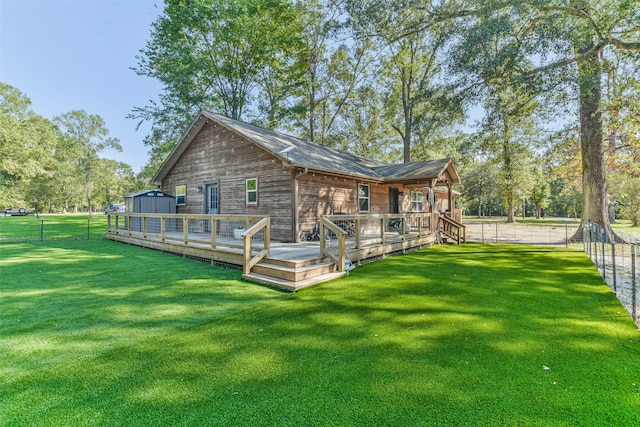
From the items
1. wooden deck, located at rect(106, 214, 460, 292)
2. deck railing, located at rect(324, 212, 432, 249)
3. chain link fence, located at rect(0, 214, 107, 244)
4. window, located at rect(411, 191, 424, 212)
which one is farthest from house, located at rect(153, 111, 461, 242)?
chain link fence, located at rect(0, 214, 107, 244)

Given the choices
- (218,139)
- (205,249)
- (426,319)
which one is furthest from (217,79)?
(426,319)

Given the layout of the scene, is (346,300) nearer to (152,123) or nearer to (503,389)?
(503,389)

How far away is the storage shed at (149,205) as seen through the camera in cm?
1225

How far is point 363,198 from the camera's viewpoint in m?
13.0

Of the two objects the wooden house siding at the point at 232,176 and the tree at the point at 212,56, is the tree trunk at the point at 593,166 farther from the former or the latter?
the tree at the point at 212,56

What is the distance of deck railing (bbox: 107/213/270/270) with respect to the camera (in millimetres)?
6727

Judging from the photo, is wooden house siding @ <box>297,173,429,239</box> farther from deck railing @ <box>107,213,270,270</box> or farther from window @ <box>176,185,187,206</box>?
window @ <box>176,185,187,206</box>

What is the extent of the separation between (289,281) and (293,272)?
0.71ft

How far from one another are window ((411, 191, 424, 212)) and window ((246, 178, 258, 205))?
9546 millimetres

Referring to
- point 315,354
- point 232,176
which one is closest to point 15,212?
point 232,176

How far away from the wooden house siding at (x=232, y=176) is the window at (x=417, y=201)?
9256 mm

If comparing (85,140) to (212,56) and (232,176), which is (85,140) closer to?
(212,56)

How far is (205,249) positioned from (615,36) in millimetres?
15607

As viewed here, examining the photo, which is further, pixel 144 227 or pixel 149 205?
pixel 149 205
